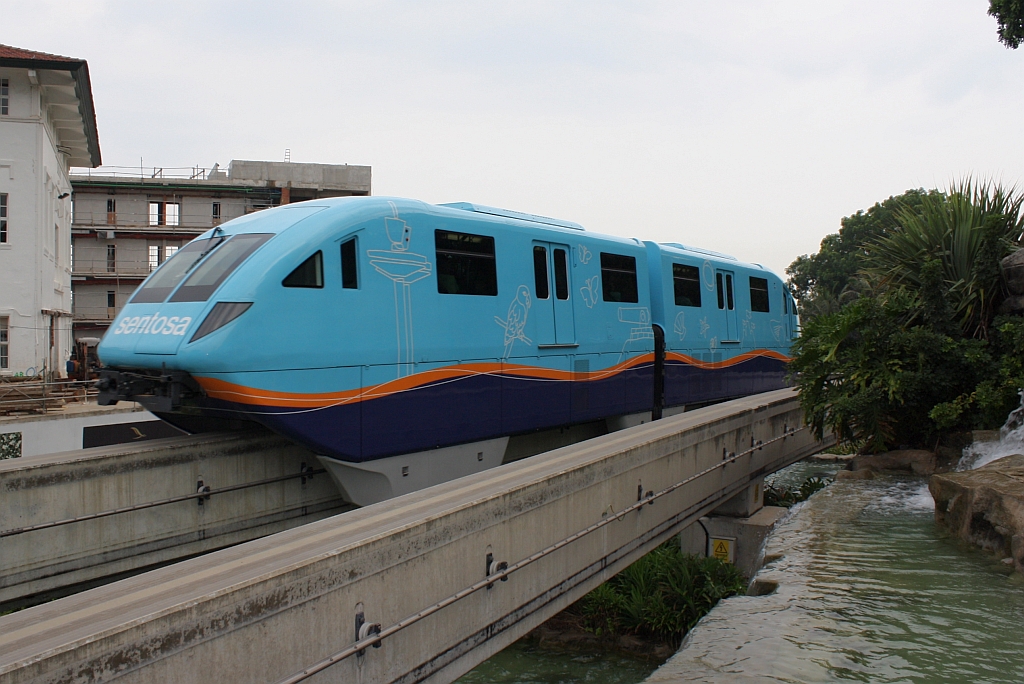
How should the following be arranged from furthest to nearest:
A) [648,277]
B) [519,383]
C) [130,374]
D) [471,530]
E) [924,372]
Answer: [648,277] < [924,372] < [519,383] < [130,374] < [471,530]

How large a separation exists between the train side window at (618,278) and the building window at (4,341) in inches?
889

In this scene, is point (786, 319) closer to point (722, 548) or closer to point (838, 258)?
point (722, 548)

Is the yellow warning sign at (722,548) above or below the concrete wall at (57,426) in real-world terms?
below

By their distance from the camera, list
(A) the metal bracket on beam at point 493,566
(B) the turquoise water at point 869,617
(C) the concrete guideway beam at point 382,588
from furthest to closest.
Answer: (B) the turquoise water at point 869,617 < (A) the metal bracket on beam at point 493,566 < (C) the concrete guideway beam at point 382,588

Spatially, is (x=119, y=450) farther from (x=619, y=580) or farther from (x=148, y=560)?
(x=619, y=580)

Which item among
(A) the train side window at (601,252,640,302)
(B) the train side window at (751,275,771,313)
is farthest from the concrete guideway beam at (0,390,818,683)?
(B) the train side window at (751,275,771,313)

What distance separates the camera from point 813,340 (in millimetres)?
13414

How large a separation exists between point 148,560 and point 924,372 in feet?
33.2

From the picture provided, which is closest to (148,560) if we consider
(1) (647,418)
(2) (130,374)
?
(2) (130,374)

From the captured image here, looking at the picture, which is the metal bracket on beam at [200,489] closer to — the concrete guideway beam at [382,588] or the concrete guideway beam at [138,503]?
the concrete guideway beam at [138,503]

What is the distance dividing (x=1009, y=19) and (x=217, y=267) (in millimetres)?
17750

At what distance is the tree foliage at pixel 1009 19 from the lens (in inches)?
707

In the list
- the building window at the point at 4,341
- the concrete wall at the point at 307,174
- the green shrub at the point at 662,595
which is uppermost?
the concrete wall at the point at 307,174

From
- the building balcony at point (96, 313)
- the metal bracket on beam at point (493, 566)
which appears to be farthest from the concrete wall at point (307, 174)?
the metal bracket on beam at point (493, 566)
